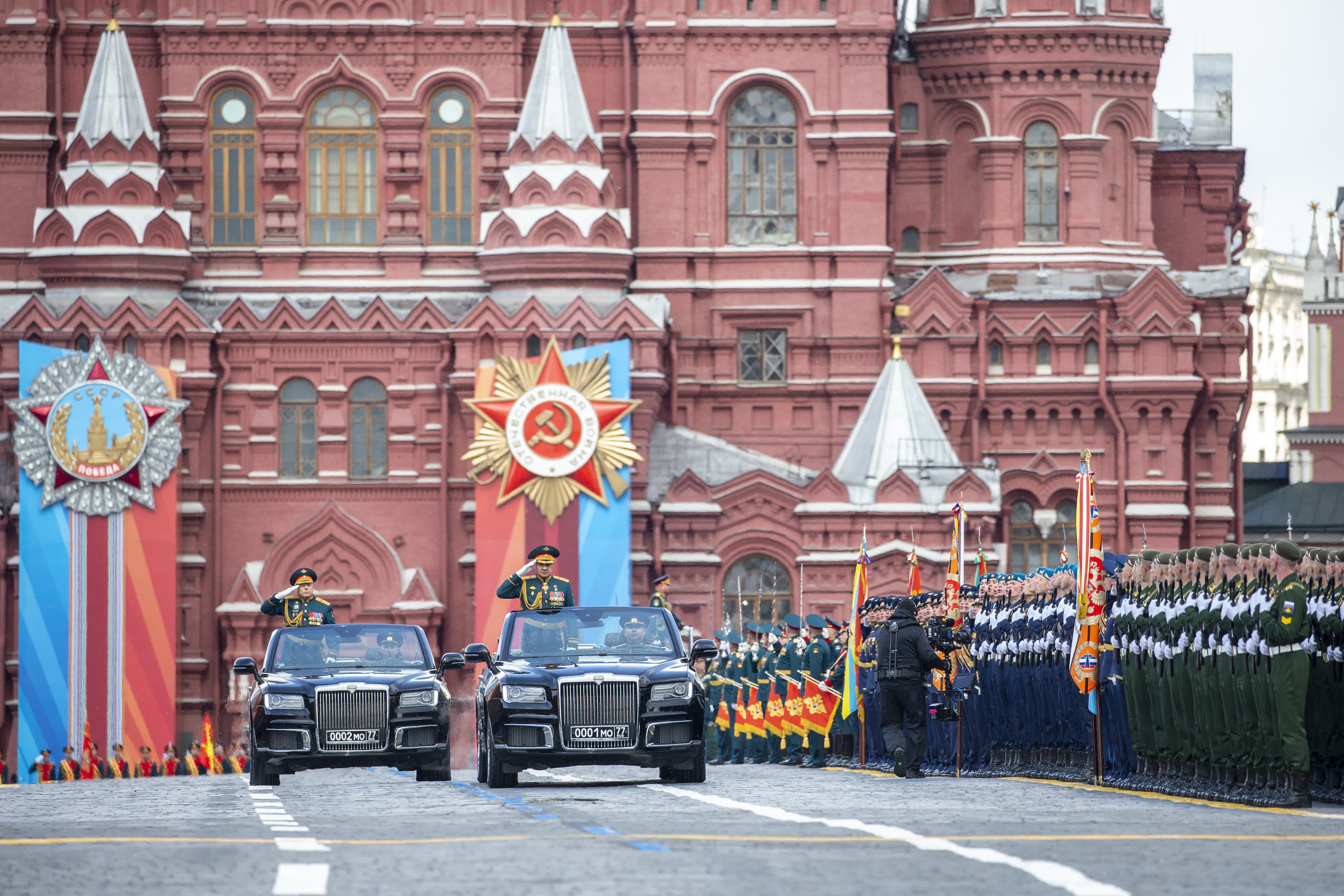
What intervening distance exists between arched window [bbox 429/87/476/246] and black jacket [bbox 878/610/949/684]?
26379mm

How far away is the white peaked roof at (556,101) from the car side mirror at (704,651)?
2543 cm

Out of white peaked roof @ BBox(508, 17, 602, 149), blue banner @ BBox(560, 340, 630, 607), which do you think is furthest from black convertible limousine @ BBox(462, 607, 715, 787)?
white peaked roof @ BBox(508, 17, 602, 149)

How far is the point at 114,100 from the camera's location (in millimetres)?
44875

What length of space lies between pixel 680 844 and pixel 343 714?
26.4 ft

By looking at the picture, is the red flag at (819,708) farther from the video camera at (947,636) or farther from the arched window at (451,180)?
the arched window at (451,180)

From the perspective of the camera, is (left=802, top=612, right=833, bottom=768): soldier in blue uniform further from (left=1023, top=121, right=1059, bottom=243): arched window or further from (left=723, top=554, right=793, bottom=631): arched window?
(left=1023, top=121, right=1059, bottom=243): arched window

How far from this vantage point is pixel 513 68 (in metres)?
46.1

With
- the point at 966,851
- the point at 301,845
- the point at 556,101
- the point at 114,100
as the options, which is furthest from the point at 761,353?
the point at 966,851

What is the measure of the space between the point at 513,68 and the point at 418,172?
2.52 metres

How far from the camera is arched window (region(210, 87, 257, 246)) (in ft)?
151

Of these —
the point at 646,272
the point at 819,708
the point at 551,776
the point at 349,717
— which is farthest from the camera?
the point at 646,272

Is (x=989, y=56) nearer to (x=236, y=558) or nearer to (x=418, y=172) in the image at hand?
(x=418, y=172)

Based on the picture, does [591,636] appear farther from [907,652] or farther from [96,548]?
[96,548]

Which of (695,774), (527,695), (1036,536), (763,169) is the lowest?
(695,774)
